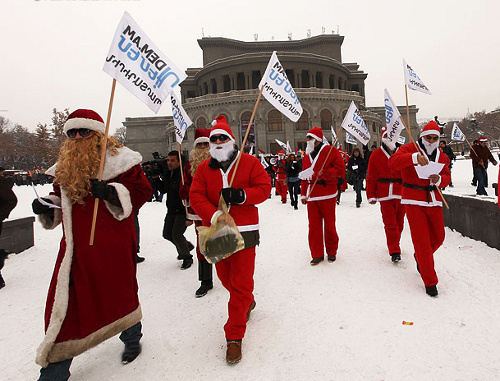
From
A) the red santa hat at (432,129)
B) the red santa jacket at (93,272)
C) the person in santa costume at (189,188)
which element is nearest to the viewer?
the red santa jacket at (93,272)

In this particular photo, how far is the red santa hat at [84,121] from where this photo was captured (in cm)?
257

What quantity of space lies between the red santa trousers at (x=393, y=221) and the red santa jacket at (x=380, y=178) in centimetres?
13

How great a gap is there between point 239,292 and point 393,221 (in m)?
3.40

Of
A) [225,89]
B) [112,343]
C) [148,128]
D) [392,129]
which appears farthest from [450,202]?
[148,128]

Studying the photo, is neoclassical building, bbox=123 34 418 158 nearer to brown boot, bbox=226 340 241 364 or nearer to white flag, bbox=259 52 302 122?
white flag, bbox=259 52 302 122

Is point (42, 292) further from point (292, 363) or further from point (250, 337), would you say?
point (292, 363)

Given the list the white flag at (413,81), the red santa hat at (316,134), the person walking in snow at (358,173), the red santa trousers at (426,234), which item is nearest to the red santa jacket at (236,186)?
the red santa trousers at (426,234)

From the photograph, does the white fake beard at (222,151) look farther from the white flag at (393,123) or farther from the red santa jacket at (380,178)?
the white flag at (393,123)

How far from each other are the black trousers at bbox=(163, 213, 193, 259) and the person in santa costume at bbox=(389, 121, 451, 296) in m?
3.52

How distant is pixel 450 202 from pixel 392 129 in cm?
246

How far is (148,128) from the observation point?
2172 inches

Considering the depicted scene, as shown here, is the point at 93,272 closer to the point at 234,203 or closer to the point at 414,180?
the point at 234,203

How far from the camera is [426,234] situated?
3.85 meters

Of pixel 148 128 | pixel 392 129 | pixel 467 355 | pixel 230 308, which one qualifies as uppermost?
pixel 148 128
